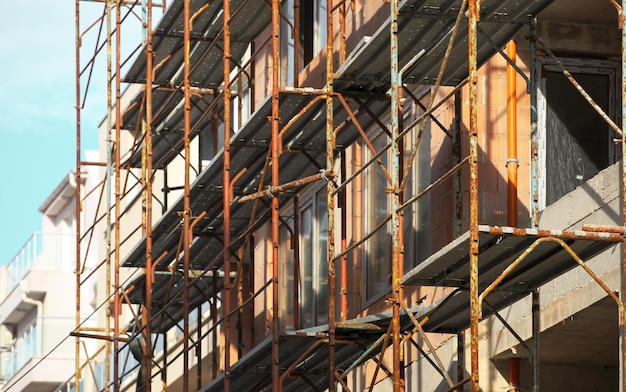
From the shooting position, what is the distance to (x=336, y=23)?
22.9 m

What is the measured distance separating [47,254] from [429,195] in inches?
1350

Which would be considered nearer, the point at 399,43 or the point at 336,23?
the point at 399,43

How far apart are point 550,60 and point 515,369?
10.8ft

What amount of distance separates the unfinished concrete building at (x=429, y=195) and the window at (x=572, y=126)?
21mm

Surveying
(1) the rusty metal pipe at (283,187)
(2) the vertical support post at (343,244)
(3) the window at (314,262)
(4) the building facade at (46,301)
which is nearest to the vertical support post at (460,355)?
(1) the rusty metal pipe at (283,187)

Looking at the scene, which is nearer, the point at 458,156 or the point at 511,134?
the point at 511,134

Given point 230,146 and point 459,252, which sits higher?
point 230,146

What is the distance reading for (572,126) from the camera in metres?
18.0

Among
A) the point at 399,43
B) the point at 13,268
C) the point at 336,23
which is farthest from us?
the point at 13,268

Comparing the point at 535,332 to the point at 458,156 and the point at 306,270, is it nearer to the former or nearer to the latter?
the point at 458,156

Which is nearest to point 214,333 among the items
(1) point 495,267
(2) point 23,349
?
(1) point 495,267

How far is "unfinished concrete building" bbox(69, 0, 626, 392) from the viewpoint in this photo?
607 inches

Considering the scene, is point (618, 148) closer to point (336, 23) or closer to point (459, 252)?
point (459, 252)

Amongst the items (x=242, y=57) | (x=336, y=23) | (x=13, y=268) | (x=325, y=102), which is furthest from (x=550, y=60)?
(x=13, y=268)
